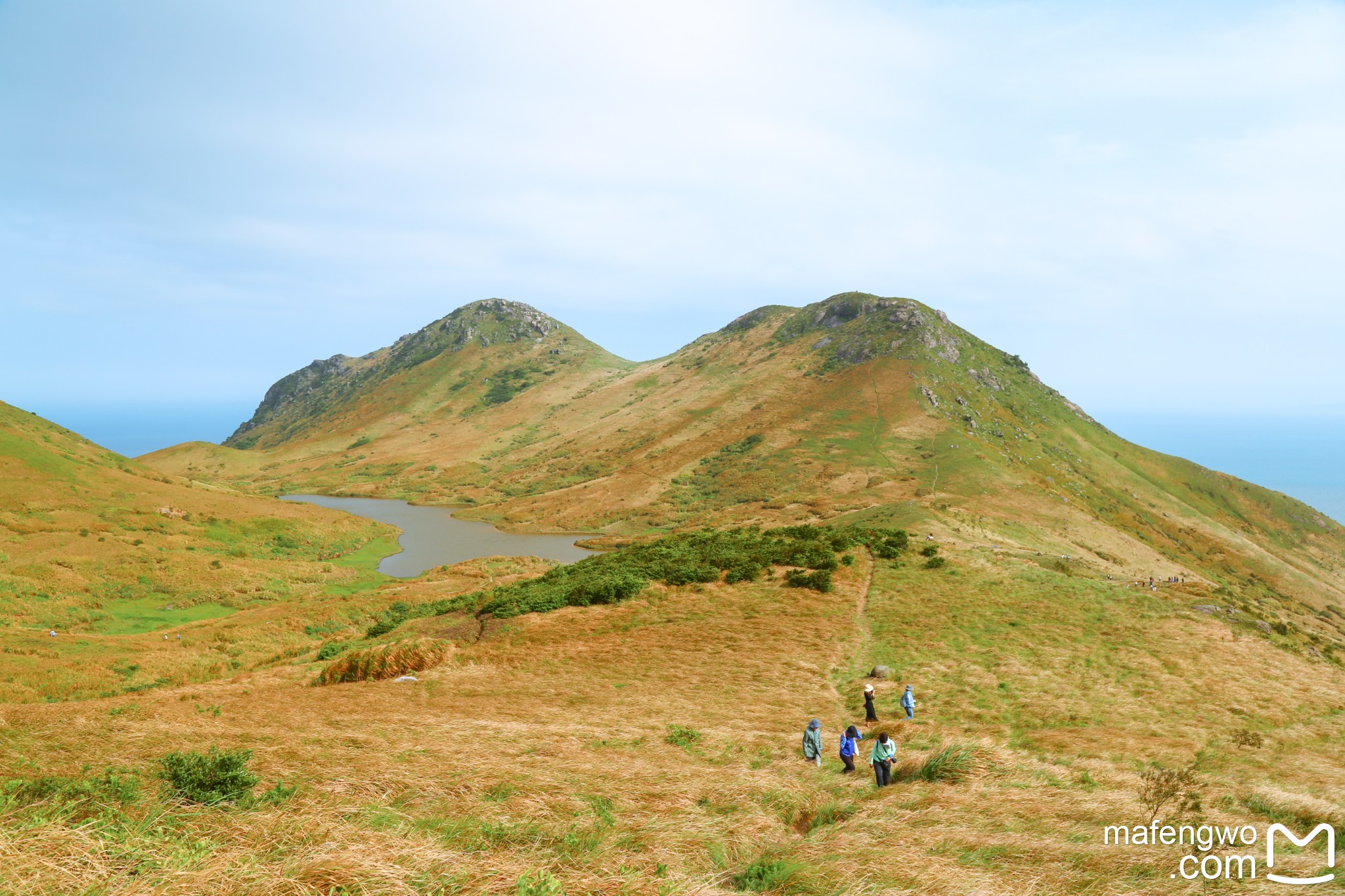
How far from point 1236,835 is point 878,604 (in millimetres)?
27400

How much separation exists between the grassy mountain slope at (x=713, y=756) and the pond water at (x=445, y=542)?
50.2m

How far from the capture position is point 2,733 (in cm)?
1501

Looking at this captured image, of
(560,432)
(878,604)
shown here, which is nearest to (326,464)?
(560,432)

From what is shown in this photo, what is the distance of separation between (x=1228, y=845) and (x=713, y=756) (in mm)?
12446

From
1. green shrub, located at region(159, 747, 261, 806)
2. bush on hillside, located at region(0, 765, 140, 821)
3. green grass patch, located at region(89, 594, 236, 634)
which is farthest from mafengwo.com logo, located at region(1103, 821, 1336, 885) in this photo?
green grass patch, located at region(89, 594, 236, 634)

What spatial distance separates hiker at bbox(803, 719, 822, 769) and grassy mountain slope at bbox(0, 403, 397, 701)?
104 ft

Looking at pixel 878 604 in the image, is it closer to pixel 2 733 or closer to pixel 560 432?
pixel 2 733

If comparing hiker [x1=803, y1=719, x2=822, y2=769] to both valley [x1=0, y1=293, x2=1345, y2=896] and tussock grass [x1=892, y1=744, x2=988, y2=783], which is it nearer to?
valley [x1=0, y1=293, x2=1345, y2=896]

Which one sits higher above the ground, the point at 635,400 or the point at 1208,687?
the point at 635,400

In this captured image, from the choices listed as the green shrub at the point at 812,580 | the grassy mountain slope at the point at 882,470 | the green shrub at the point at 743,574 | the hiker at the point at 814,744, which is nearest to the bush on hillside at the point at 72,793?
the hiker at the point at 814,744

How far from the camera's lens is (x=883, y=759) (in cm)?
1733

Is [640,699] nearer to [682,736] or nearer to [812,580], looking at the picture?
[682,736]

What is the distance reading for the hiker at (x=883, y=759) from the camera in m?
17.2

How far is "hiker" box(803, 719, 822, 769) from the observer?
757 inches
